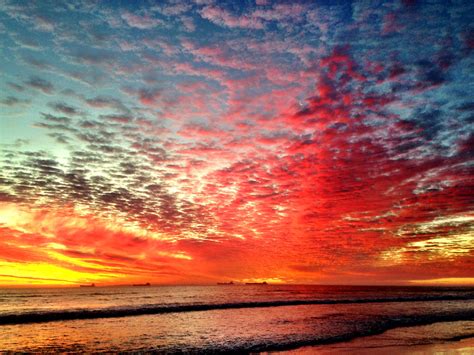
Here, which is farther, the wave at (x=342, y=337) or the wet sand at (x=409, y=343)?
the wave at (x=342, y=337)

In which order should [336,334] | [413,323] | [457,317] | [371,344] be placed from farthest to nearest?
[457,317]
[413,323]
[336,334]
[371,344]

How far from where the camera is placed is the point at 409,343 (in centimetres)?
2072

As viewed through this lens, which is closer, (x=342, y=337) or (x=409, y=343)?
(x=409, y=343)

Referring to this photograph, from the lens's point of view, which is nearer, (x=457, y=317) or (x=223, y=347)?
(x=223, y=347)

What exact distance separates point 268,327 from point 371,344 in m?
9.72

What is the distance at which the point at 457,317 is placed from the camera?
117 feet

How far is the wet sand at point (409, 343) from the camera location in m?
18.4

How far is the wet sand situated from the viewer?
18406mm

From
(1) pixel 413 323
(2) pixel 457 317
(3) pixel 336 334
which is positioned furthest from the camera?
(2) pixel 457 317

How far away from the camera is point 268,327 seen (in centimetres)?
2769

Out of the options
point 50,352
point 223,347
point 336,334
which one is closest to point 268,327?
point 336,334

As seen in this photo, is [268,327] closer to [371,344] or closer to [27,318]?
[371,344]

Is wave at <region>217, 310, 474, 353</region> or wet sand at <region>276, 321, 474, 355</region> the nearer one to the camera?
wet sand at <region>276, 321, 474, 355</region>

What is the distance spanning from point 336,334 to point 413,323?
38.6ft
